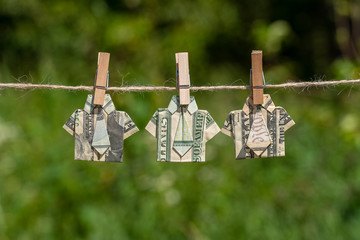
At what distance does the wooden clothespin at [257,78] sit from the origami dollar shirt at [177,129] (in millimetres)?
112

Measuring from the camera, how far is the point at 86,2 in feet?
12.9

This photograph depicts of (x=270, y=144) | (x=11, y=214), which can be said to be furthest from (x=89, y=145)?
(x=11, y=214)

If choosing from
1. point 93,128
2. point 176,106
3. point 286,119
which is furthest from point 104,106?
point 286,119

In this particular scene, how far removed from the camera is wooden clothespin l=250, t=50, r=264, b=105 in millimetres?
953

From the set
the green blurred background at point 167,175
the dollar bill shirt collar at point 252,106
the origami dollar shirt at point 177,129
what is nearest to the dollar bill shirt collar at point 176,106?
the origami dollar shirt at point 177,129

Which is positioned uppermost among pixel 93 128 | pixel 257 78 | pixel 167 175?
pixel 257 78

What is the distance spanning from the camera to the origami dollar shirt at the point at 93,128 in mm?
988

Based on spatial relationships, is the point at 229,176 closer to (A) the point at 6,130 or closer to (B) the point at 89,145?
(A) the point at 6,130

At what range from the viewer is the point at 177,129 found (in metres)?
0.98

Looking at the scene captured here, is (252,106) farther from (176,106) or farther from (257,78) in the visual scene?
(176,106)

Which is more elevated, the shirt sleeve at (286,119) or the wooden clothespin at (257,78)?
the wooden clothespin at (257,78)

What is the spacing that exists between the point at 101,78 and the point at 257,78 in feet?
1.14

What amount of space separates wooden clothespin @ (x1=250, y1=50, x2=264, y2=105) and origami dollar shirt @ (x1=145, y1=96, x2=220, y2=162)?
0.11 metres

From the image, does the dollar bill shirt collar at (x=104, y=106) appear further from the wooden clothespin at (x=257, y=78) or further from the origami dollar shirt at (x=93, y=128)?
the wooden clothespin at (x=257, y=78)
